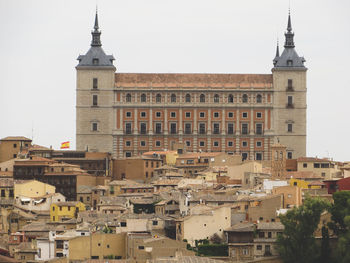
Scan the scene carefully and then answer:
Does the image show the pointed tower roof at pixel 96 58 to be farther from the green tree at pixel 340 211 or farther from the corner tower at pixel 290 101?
the green tree at pixel 340 211

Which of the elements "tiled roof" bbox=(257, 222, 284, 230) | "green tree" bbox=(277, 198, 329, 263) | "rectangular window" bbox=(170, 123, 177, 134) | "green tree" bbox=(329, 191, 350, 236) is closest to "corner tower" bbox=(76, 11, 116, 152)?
"rectangular window" bbox=(170, 123, 177, 134)

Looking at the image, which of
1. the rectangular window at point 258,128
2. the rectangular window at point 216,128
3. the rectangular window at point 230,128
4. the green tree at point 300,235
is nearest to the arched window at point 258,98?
the rectangular window at point 258,128

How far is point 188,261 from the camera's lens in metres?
76.5

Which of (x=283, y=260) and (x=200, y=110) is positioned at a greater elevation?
(x=200, y=110)

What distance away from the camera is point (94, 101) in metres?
150

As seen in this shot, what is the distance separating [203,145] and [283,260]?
69.2m

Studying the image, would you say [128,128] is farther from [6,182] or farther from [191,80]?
[6,182]

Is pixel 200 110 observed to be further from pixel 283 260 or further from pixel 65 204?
pixel 283 260

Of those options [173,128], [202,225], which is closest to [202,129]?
[173,128]

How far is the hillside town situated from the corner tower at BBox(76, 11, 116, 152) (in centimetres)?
1049

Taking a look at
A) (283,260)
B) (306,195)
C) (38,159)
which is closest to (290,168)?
(38,159)

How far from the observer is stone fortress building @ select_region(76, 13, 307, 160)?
14825cm

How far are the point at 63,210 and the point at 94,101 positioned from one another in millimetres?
47919

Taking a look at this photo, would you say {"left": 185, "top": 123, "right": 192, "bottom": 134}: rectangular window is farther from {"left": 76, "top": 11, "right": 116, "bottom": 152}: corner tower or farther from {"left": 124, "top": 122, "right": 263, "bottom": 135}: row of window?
{"left": 76, "top": 11, "right": 116, "bottom": 152}: corner tower
